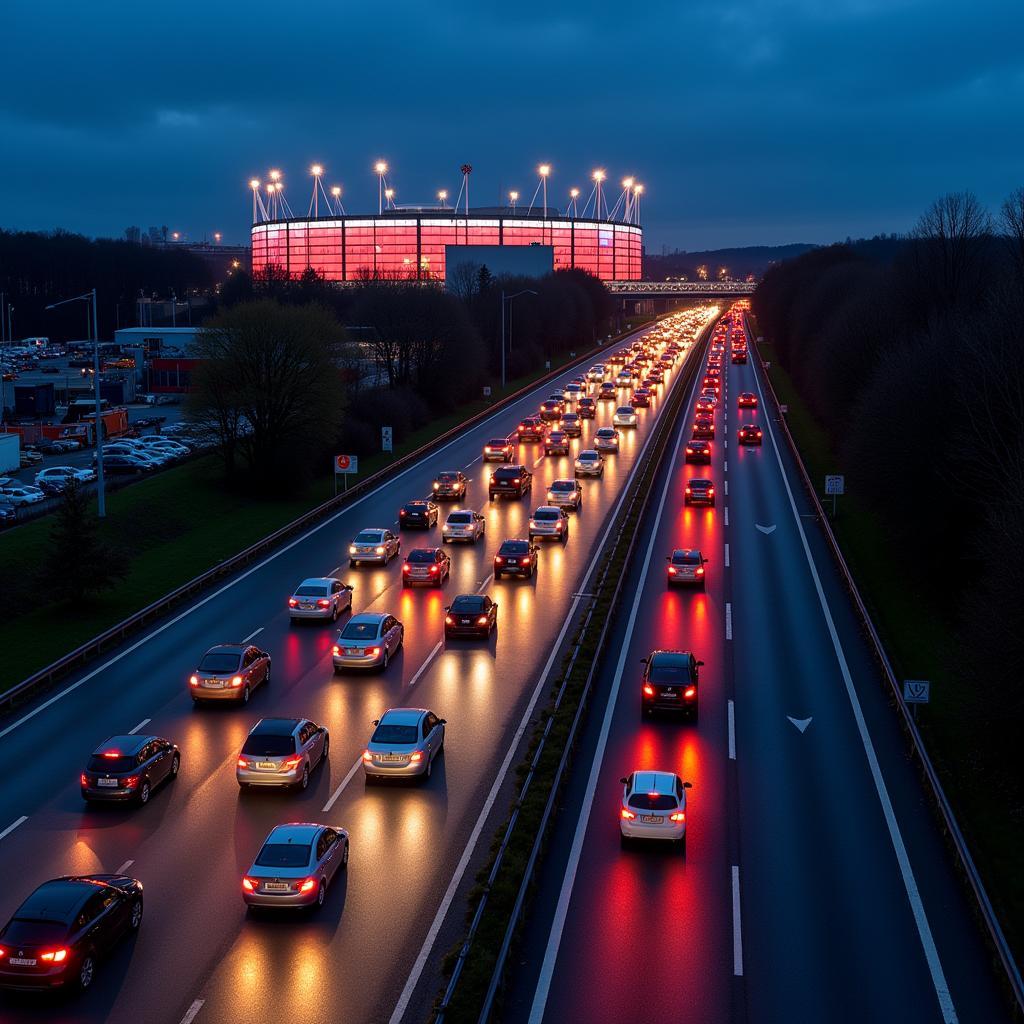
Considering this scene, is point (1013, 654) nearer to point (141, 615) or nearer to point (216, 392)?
point (141, 615)

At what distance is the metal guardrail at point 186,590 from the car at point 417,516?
454cm

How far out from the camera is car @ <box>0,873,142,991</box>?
17.1 metres

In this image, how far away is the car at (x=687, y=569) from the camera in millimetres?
42594

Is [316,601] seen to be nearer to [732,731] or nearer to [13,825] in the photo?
[732,731]

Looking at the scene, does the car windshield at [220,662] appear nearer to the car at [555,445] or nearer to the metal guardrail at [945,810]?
the metal guardrail at [945,810]

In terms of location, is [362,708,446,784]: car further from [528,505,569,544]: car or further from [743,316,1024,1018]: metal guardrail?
[528,505,569,544]: car

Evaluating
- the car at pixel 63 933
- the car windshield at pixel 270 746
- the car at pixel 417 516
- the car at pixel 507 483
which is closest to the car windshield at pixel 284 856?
the car at pixel 63 933

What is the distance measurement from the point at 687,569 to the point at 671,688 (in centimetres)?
1322

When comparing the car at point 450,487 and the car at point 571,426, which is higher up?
the car at point 571,426

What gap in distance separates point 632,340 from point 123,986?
556 ft

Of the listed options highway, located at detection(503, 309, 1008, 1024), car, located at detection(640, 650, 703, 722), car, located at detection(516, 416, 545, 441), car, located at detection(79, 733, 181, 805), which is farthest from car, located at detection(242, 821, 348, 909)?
car, located at detection(516, 416, 545, 441)

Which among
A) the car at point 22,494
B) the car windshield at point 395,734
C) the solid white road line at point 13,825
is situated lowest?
the solid white road line at point 13,825

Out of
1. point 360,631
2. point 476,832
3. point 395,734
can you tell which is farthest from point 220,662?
point 476,832

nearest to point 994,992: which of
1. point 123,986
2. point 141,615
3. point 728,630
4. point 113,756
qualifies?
point 123,986
